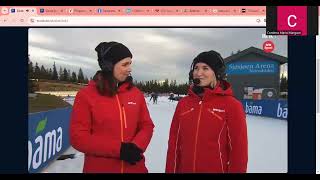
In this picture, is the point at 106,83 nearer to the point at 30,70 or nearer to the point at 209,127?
the point at 30,70

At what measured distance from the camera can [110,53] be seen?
3.12m

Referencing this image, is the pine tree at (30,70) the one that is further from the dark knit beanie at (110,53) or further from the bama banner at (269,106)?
the bama banner at (269,106)

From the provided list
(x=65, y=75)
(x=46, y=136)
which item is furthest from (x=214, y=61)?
(x=46, y=136)

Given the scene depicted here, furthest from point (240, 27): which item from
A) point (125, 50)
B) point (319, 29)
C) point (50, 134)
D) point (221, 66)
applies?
point (50, 134)

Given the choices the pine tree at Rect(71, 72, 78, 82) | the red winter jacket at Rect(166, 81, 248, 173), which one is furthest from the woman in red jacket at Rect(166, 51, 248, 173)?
the pine tree at Rect(71, 72, 78, 82)

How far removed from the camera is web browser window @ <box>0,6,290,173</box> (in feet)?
10.4

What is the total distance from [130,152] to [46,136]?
1.01 metres

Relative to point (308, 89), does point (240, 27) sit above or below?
above

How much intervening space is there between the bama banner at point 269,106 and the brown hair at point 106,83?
3.40 ft

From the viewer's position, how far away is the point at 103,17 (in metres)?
3.28

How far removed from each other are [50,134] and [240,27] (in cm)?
192

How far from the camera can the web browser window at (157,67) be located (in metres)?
3.17

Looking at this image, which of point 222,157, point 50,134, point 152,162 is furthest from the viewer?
point 50,134

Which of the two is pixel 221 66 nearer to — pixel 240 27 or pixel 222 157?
pixel 240 27
